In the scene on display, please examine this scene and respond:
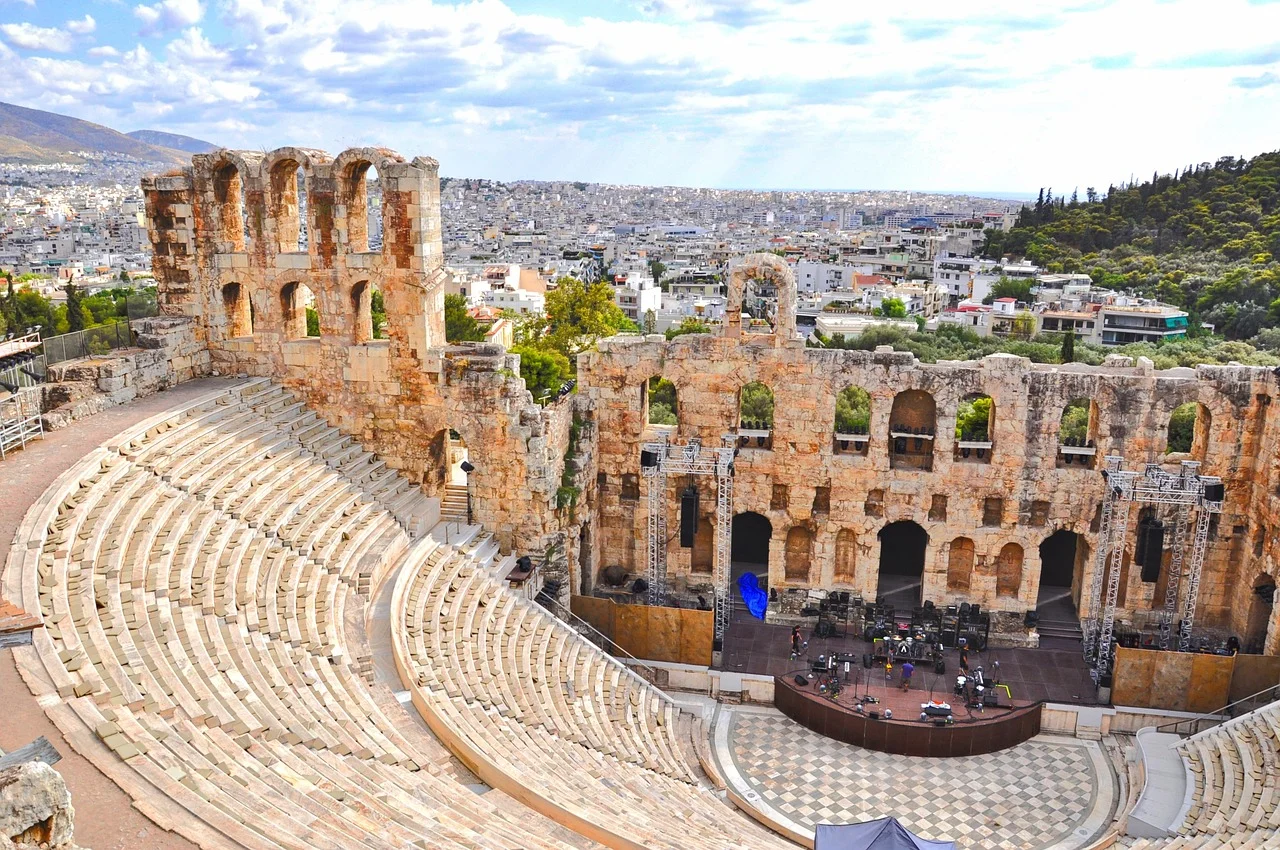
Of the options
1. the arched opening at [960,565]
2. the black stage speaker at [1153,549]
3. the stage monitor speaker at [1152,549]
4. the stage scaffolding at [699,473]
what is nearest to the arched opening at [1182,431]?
the stage monitor speaker at [1152,549]

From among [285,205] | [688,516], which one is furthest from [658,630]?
[285,205]

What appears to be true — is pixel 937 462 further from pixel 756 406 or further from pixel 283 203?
pixel 283 203

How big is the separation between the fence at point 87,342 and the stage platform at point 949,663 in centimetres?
1738

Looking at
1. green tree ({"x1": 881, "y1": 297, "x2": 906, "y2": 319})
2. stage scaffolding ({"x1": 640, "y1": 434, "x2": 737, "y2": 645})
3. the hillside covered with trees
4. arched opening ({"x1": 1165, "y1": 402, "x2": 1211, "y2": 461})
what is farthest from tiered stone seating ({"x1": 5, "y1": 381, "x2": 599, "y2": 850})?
green tree ({"x1": 881, "y1": 297, "x2": 906, "y2": 319})

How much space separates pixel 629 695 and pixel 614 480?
25.2 ft

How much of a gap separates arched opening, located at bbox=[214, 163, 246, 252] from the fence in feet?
10.8

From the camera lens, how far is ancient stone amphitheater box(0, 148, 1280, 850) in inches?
472

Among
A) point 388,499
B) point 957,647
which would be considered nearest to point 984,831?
point 957,647

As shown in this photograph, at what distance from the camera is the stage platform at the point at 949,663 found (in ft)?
77.5

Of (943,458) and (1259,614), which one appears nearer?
(1259,614)

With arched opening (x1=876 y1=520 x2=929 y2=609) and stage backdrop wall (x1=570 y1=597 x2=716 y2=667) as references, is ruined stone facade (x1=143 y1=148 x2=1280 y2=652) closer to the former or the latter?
stage backdrop wall (x1=570 y1=597 x2=716 y2=667)

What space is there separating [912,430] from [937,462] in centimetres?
232

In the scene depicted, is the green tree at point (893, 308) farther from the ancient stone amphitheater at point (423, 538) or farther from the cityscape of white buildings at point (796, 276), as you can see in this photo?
the ancient stone amphitheater at point (423, 538)

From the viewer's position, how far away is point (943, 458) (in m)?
25.8
